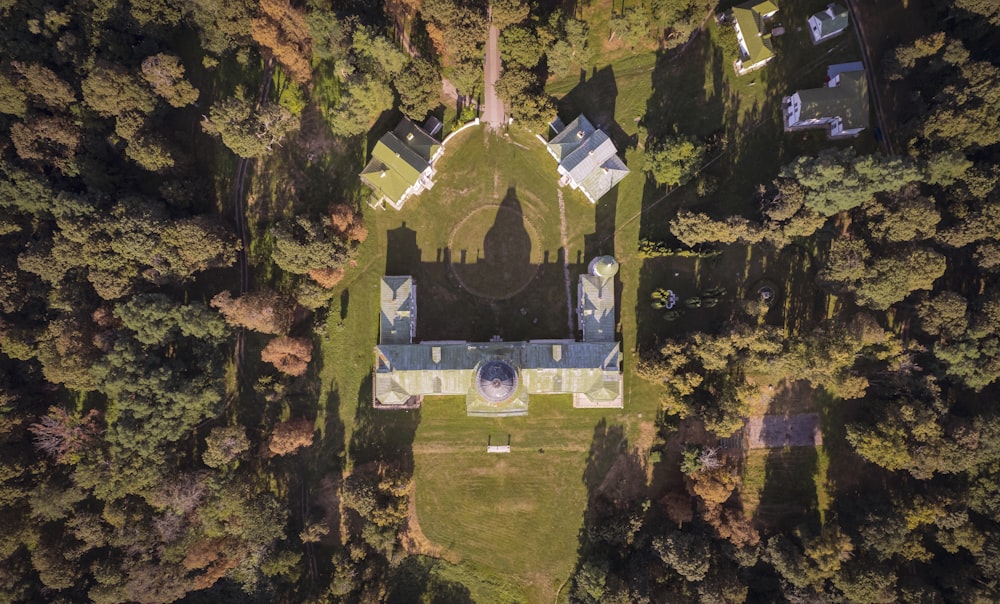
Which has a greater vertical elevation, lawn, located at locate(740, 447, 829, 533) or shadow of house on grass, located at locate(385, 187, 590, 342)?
shadow of house on grass, located at locate(385, 187, 590, 342)

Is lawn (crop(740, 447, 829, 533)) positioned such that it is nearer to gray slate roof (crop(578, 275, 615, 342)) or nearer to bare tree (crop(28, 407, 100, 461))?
gray slate roof (crop(578, 275, 615, 342))

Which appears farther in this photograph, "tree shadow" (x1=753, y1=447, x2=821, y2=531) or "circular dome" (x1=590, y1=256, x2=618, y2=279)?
"tree shadow" (x1=753, y1=447, x2=821, y2=531)

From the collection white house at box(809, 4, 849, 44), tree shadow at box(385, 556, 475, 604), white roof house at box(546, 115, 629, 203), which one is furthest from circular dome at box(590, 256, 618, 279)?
tree shadow at box(385, 556, 475, 604)

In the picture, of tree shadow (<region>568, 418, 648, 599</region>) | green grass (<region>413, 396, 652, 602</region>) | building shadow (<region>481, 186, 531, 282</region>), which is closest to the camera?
tree shadow (<region>568, 418, 648, 599</region>)

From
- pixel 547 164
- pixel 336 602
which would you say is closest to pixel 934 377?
pixel 547 164

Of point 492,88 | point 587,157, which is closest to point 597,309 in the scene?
point 587,157

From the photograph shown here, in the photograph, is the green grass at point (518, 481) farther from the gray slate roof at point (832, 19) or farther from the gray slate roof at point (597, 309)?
the gray slate roof at point (832, 19)

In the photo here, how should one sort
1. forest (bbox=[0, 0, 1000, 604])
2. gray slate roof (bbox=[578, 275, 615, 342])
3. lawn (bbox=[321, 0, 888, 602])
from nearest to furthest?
forest (bbox=[0, 0, 1000, 604]) → gray slate roof (bbox=[578, 275, 615, 342]) → lawn (bbox=[321, 0, 888, 602])
